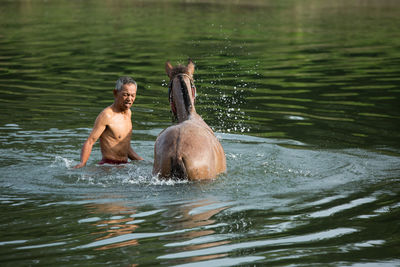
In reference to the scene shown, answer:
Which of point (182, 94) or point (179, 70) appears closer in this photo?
point (182, 94)

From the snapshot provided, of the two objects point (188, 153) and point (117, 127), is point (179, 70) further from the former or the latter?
point (188, 153)

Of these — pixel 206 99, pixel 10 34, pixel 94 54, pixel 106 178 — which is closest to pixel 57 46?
pixel 94 54

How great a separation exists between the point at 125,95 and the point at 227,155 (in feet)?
5.58

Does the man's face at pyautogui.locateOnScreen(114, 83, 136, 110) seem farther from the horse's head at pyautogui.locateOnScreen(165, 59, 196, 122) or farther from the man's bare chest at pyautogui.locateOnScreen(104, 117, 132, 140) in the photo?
the horse's head at pyautogui.locateOnScreen(165, 59, 196, 122)

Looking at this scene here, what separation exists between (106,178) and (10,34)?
66.5ft

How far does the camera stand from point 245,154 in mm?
9281

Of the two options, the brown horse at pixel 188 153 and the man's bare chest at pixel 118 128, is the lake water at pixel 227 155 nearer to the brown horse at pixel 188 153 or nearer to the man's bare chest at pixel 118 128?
the brown horse at pixel 188 153

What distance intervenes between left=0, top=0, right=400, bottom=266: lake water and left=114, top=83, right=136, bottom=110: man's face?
840mm

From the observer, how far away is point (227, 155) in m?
9.12

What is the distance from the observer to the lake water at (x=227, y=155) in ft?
17.7

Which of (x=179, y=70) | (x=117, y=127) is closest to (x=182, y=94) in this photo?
(x=179, y=70)

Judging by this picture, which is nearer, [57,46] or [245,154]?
[245,154]

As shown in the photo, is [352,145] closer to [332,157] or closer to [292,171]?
[332,157]

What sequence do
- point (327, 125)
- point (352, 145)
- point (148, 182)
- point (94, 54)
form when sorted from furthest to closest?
1. point (94, 54)
2. point (327, 125)
3. point (352, 145)
4. point (148, 182)
